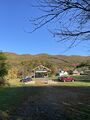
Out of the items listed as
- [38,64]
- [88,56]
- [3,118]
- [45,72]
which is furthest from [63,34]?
[38,64]

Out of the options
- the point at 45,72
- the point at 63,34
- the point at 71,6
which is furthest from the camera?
the point at 45,72

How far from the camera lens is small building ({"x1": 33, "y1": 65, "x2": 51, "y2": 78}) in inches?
4933

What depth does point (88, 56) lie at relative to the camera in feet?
47.0

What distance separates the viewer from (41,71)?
12556 centimetres

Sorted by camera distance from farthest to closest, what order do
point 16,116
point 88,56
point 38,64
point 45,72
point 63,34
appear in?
point 38,64, point 45,72, point 16,116, point 88,56, point 63,34

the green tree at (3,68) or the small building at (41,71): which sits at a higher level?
the small building at (41,71)

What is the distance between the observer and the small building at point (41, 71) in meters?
125

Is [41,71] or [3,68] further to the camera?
[41,71]

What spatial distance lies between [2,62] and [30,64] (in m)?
75.0

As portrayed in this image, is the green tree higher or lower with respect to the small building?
lower

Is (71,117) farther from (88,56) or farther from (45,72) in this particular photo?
(45,72)

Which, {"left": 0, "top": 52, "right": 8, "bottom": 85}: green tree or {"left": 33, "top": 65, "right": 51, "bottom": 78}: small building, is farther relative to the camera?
{"left": 33, "top": 65, "right": 51, "bottom": 78}: small building

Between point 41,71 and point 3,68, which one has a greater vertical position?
point 41,71

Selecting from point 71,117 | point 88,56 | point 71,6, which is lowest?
point 71,117
